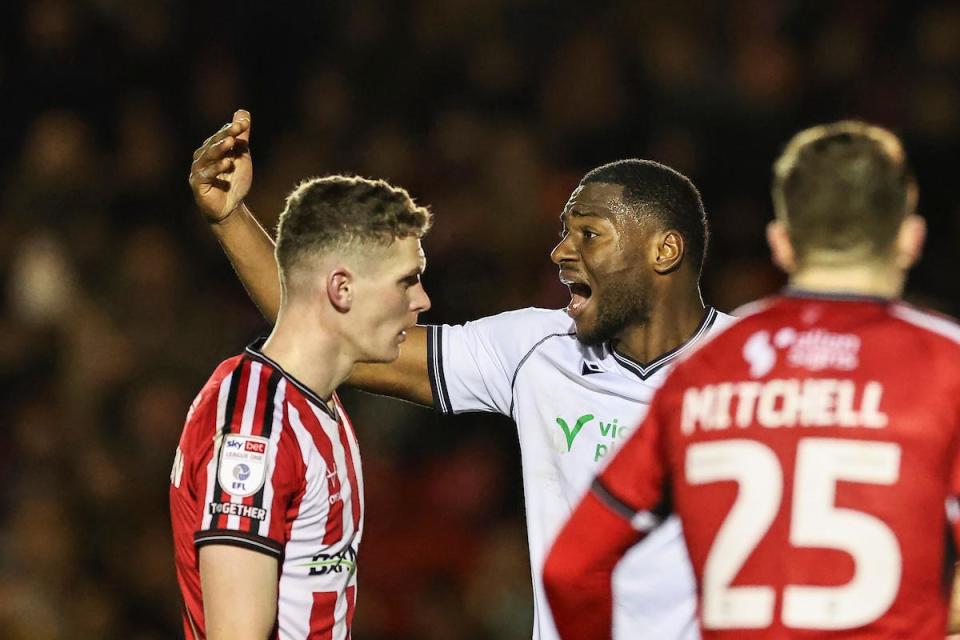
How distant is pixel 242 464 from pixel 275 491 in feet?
0.31

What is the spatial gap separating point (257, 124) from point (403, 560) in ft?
10.3

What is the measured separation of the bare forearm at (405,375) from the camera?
4336 millimetres

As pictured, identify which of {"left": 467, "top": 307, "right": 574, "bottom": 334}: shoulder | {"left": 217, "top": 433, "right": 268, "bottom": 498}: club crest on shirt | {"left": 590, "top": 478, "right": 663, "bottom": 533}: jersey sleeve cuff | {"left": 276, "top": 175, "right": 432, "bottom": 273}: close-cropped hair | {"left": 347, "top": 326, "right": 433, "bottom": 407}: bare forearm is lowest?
{"left": 590, "top": 478, "right": 663, "bottom": 533}: jersey sleeve cuff

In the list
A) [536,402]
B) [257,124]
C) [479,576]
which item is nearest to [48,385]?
[257,124]

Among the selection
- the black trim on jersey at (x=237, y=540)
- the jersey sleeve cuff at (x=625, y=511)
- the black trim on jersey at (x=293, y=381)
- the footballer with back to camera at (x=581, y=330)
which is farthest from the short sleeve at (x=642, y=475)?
the footballer with back to camera at (x=581, y=330)

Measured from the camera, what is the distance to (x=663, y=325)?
4152 millimetres

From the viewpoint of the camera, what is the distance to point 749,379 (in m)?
2.61

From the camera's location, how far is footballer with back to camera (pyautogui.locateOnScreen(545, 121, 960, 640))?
8.18 feet

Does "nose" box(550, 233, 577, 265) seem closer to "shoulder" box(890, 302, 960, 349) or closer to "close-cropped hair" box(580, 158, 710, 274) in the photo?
"close-cropped hair" box(580, 158, 710, 274)

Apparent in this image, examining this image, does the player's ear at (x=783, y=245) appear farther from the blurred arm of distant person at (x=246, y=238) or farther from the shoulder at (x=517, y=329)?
the blurred arm of distant person at (x=246, y=238)

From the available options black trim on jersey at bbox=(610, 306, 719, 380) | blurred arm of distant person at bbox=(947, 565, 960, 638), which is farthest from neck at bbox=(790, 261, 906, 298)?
black trim on jersey at bbox=(610, 306, 719, 380)

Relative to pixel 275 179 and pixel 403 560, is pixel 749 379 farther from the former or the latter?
pixel 275 179

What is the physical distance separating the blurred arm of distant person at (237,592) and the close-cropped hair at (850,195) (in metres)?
1.39

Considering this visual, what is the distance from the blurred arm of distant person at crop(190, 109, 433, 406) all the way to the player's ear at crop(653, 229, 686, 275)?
749mm
